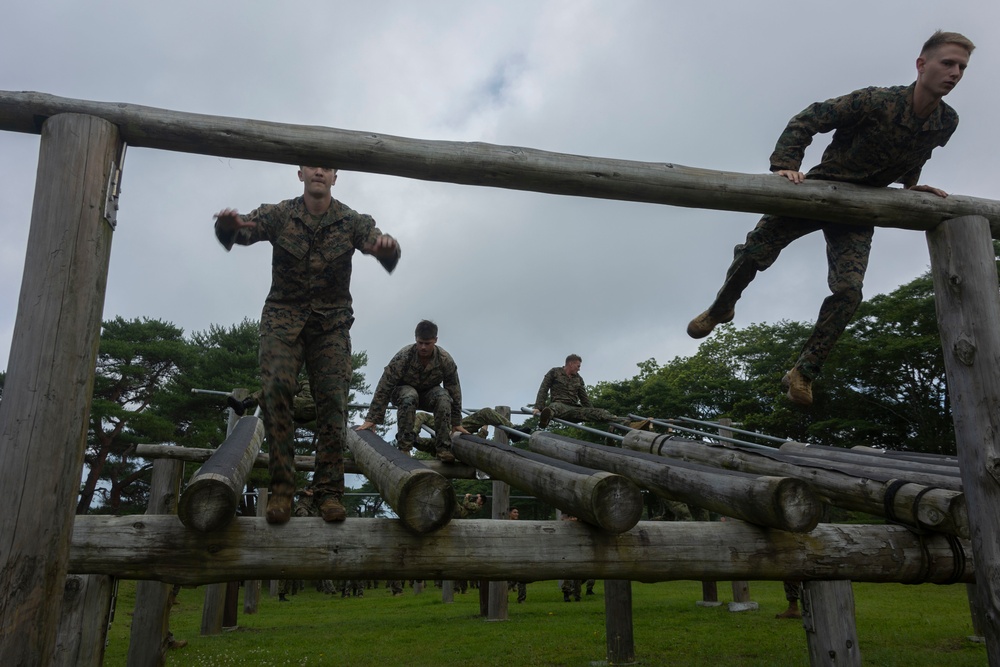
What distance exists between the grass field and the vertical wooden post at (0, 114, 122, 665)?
5720 millimetres

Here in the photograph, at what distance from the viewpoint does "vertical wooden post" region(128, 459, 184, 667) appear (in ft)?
19.8

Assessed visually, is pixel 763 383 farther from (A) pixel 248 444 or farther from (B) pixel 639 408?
(A) pixel 248 444

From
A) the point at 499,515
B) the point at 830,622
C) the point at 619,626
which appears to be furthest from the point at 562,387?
the point at 830,622

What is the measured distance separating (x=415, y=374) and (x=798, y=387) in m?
4.86

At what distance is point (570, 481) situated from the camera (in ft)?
13.0

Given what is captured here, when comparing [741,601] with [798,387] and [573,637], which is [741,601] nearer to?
[573,637]

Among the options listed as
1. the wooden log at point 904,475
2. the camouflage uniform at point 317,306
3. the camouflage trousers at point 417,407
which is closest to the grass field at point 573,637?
the camouflage trousers at point 417,407

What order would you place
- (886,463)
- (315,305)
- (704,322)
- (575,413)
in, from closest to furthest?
(315,305) < (704,322) < (886,463) < (575,413)

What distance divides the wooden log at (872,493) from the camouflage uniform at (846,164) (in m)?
0.93

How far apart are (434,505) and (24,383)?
1.88 meters

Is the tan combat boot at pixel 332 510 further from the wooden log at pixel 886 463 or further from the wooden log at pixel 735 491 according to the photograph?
the wooden log at pixel 886 463

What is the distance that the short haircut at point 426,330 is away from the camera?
793 cm

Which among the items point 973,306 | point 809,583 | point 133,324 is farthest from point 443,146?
point 133,324

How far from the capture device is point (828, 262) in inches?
183
